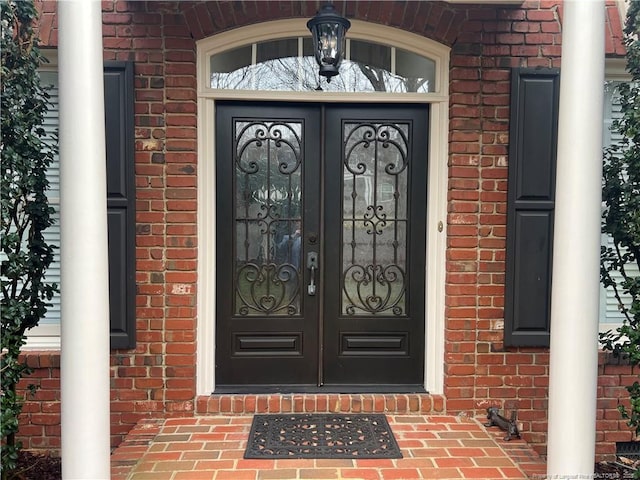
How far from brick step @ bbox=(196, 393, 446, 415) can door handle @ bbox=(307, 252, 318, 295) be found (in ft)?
2.44

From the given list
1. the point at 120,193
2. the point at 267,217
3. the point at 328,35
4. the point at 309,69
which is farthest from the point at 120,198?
the point at 328,35

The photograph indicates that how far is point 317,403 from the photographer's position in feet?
11.0

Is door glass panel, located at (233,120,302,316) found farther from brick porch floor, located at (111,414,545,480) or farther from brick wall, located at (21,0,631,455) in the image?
brick porch floor, located at (111,414,545,480)

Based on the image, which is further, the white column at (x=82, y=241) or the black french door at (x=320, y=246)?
the black french door at (x=320, y=246)

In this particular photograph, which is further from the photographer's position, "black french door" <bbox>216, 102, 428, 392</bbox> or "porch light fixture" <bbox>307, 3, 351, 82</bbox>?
→ "black french door" <bbox>216, 102, 428, 392</bbox>

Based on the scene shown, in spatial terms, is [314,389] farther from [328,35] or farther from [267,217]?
[328,35]

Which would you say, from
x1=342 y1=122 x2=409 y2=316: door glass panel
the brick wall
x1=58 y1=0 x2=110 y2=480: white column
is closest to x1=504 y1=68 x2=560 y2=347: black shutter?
the brick wall

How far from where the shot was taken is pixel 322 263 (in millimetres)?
3512

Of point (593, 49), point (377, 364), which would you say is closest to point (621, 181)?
point (593, 49)

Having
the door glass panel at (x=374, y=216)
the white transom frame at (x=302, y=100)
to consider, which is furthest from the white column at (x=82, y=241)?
the door glass panel at (x=374, y=216)

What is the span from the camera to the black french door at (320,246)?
348cm

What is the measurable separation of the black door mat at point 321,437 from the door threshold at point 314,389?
0.21 meters

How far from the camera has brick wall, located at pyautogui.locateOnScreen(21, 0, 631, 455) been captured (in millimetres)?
3279

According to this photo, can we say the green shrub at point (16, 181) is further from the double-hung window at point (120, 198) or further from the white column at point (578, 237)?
the white column at point (578, 237)
